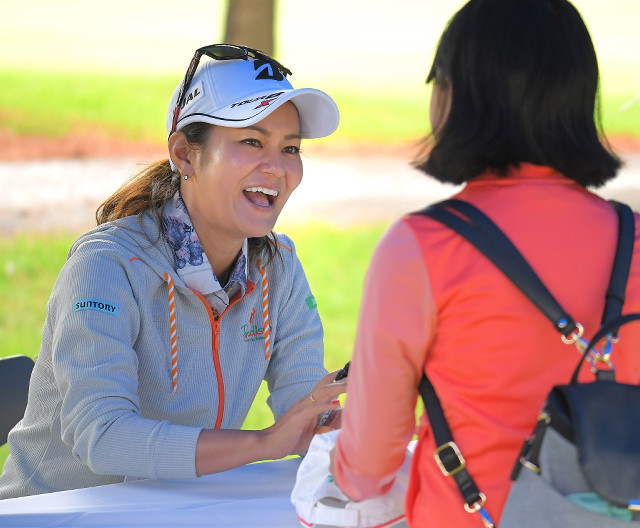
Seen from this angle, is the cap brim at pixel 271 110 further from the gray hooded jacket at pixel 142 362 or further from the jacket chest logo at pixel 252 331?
the jacket chest logo at pixel 252 331

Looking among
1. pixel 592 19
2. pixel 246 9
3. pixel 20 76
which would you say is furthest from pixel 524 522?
pixel 592 19

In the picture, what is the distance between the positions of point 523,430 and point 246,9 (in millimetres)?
4282

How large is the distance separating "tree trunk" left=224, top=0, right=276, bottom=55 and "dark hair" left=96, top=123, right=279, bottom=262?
2.92 metres

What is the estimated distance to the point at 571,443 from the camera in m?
1.00

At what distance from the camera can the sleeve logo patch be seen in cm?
174

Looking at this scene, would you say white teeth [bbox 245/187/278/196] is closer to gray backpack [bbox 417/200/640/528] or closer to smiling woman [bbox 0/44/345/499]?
smiling woman [bbox 0/44/345/499]

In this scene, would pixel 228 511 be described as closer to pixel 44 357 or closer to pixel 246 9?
pixel 44 357

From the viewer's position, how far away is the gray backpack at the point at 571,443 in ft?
3.21

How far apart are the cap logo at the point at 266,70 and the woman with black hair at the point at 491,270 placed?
2.70 ft

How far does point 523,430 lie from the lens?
113 cm

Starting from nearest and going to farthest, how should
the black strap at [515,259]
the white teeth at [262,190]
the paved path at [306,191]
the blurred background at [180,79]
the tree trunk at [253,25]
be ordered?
the black strap at [515,259], the white teeth at [262,190], the tree trunk at [253,25], the paved path at [306,191], the blurred background at [180,79]

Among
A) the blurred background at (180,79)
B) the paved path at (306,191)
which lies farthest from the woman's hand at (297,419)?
the paved path at (306,191)

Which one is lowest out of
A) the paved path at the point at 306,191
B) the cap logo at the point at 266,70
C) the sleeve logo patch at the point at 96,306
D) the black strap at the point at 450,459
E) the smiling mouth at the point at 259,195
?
the paved path at the point at 306,191

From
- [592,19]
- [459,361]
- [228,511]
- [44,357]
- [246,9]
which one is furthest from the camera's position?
[592,19]
